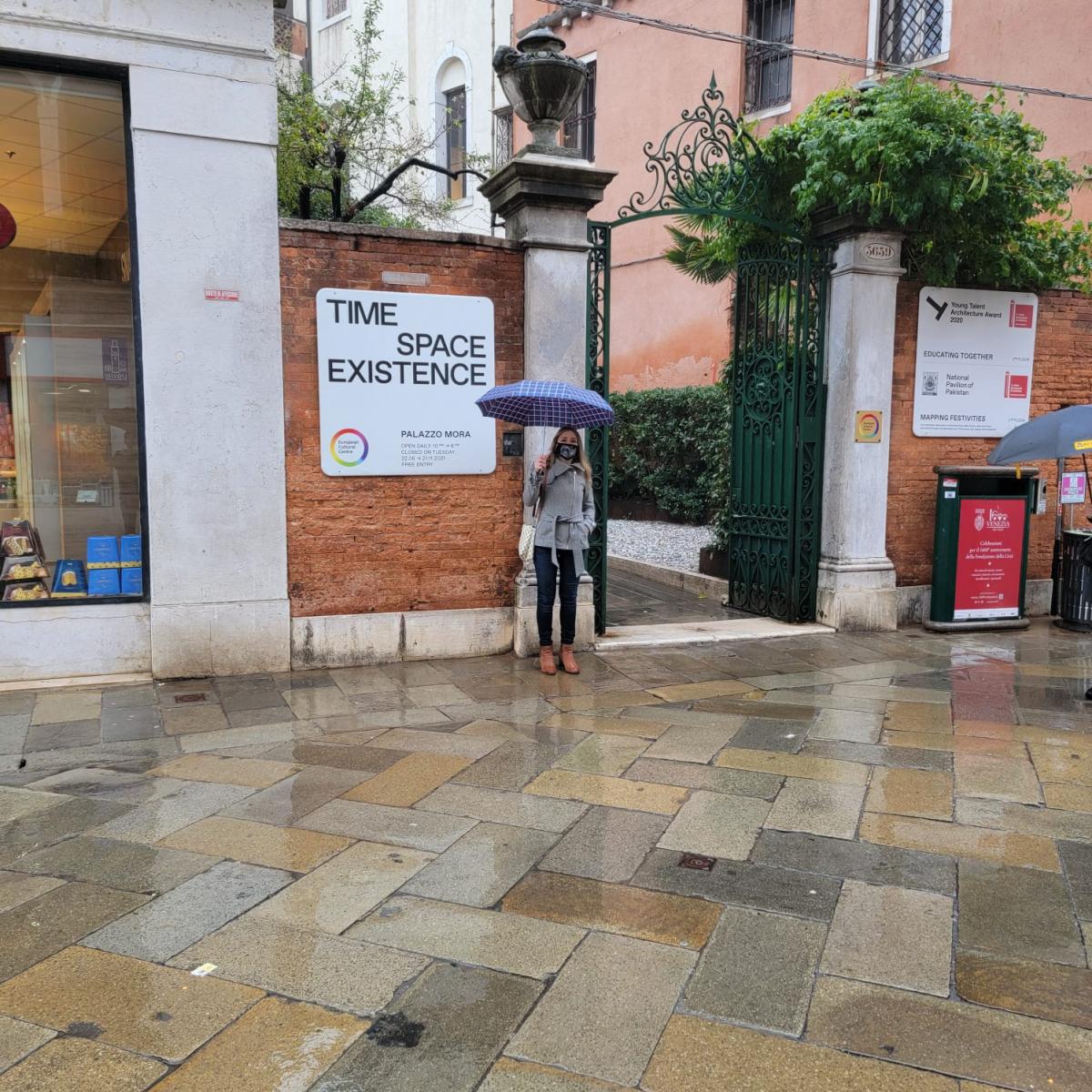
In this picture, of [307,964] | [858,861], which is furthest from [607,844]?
[307,964]

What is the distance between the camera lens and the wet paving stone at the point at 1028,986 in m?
2.82

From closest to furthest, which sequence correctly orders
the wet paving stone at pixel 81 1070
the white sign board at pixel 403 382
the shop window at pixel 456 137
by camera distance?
the wet paving stone at pixel 81 1070, the white sign board at pixel 403 382, the shop window at pixel 456 137

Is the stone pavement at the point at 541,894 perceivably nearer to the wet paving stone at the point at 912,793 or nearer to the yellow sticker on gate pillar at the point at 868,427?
the wet paving stone at the point at 912,793

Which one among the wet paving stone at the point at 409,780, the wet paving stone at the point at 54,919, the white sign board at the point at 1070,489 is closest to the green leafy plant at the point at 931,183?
the white sign board at the point at 1070,489

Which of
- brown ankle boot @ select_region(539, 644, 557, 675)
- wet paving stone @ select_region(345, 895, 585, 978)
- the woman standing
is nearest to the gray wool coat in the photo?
the woman standing

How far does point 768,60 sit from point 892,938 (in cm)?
1643

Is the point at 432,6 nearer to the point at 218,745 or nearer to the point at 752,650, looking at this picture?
the point at 752,650

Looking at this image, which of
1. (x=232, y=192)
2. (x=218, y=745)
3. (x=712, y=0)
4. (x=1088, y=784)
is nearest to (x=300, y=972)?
(x=218, y=745)

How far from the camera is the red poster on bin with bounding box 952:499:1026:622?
27.8 feet

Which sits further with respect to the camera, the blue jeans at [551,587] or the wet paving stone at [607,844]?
the blue jeans at [551,587]

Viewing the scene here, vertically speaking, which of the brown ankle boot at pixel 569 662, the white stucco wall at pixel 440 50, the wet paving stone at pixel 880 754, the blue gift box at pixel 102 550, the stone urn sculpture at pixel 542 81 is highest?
the white stucco wall at pixel 440 50

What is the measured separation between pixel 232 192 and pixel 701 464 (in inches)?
410

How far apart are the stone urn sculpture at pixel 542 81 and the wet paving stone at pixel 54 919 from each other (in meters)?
5.73

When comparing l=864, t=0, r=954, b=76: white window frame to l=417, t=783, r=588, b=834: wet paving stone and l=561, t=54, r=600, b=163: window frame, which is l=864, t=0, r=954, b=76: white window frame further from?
l=417, t=783, r=588, b=834: wet paving stone
